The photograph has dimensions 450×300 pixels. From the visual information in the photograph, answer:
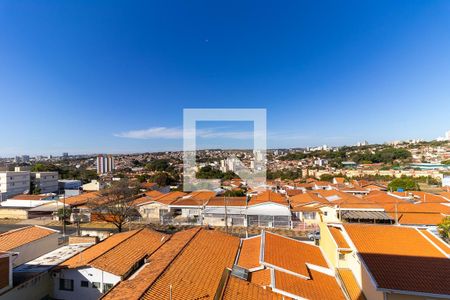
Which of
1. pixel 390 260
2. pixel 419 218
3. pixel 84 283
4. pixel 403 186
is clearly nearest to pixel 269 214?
pixel 419 218

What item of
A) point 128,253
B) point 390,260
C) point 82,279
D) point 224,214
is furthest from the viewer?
point 224,214

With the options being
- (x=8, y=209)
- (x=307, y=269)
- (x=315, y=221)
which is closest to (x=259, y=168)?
(x=315, y=221)

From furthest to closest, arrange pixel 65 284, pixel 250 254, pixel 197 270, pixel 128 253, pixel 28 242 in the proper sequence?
1. pixel 28 242
2. pixel 128 253
3. pixel 250 254
4. pixel 65 284
5. pixel 197 270

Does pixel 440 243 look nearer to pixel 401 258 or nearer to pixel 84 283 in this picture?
pixel 401 258

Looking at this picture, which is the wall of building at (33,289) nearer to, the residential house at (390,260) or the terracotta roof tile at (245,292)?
the terracotta roof tile at (245,292)

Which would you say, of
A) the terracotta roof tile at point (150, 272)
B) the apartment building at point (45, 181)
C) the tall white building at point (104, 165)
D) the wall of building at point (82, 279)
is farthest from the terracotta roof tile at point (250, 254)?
the tall white building at point (104, 165)

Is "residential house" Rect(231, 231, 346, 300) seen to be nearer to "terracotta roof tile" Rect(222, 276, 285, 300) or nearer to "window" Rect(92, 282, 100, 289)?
"terracotta roof tile" Rect(222, 276, 285, 300)
